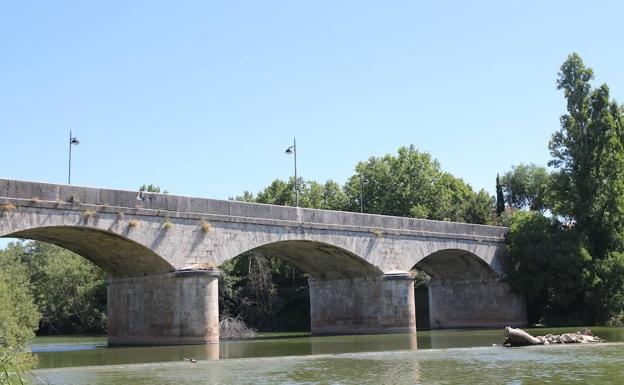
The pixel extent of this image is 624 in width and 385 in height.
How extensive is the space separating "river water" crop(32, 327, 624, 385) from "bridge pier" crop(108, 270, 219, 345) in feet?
3.93

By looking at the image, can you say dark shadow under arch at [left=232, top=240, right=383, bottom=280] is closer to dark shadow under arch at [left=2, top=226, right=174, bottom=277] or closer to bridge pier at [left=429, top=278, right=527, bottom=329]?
dark shadow under arch at [left=2, top=226, right=174, bottom=277]

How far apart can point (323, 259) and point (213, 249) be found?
32.4 feet

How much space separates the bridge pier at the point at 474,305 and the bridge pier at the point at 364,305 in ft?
32.9

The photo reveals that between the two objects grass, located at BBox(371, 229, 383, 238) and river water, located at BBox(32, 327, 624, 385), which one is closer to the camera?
river water, located at BBox(32, 327, 624, 385)

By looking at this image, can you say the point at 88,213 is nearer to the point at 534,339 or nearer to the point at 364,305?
the point at 534,339

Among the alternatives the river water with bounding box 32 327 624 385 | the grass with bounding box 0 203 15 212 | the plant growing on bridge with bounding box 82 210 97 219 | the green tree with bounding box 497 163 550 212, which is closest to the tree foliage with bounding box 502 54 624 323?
the river water with bounding box 32 327 624 385

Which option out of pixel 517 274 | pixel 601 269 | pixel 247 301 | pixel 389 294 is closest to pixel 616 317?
pixel 601 269

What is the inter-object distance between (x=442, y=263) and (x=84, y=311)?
24371 mm

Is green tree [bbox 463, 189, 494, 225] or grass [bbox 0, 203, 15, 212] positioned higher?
green tree [bbox 463, 189, 494, 225]

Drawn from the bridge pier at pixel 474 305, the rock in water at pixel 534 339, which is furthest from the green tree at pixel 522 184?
the rock in water at pixel 534 339

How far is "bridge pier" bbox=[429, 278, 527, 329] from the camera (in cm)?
4622

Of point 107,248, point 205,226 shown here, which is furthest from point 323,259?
point 107,248

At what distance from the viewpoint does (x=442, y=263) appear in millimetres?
47656

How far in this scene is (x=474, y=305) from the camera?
1874 inches
